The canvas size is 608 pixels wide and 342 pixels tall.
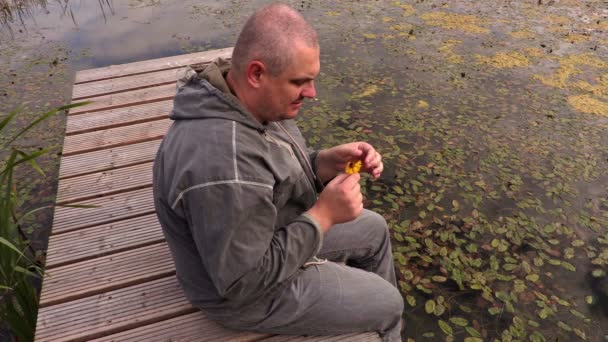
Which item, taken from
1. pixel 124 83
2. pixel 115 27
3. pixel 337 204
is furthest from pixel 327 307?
pixel 115 27

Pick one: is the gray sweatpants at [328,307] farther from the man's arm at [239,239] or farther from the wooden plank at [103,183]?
the wooden plank at [103,183]

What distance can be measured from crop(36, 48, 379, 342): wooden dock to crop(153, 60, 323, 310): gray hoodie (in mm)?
348

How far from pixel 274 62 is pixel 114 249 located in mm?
1574

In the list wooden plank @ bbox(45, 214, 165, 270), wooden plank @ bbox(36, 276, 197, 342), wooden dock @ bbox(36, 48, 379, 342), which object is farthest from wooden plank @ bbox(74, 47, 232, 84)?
wooden plank @ bbox(36, 276, 197, 342)

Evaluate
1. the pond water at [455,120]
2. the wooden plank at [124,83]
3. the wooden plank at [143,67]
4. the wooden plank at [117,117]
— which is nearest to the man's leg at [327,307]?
the pond water at [455,120]

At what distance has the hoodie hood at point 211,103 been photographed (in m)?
1.56

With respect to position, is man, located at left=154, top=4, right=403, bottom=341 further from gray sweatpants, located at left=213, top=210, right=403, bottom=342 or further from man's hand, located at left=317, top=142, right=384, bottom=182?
man's hand, located at left=317, top=142, right=384, bottom=182

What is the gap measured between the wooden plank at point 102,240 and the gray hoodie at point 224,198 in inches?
32.2

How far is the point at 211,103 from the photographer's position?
157cm

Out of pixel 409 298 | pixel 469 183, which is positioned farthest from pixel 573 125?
pixel 409 298

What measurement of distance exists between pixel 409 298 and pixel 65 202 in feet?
8.09

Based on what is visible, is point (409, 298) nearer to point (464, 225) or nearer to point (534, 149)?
point (464, 225)

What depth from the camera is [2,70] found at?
19.3 ft

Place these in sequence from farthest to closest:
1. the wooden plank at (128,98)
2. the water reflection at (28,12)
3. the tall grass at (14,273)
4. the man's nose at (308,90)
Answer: the water reflection at (28,12) → the wooden plank at (128,98) → the tall grass at (14,273) → the man's nose at (308,90)
